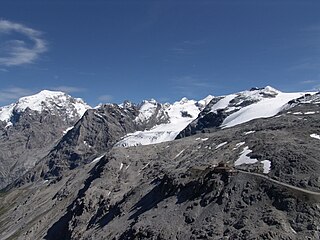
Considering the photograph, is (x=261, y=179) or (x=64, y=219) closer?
(x=261, y=179)

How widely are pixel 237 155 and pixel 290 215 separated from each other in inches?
1704

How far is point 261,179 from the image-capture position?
316ft

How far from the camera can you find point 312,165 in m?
97.6

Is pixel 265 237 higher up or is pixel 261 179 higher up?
pixel 261 179

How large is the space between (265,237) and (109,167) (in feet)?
368

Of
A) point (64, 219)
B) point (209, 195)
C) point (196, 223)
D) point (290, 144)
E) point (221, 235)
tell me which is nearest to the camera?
point (221, 235)

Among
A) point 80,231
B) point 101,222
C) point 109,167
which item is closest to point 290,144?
point 101,222

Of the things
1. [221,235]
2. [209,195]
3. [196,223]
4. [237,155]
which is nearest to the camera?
[221,235]

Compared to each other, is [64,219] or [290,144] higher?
[290,144]

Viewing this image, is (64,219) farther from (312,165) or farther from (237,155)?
(312,165)

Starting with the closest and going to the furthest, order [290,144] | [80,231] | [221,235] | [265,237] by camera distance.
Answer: [265,237]
[221,235]
[290,144]
[80,231]

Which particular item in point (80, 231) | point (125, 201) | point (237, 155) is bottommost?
point (80, 231)

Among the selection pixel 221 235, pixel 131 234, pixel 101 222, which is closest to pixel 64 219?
pixel 101 222

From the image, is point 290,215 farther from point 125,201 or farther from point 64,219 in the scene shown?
point 64,219
